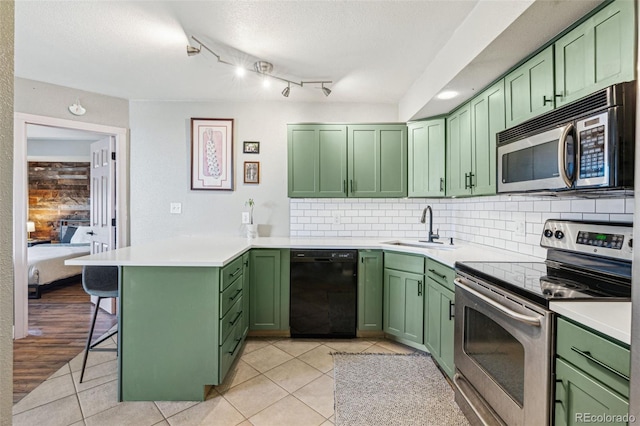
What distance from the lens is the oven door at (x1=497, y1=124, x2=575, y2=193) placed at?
131 centimetres

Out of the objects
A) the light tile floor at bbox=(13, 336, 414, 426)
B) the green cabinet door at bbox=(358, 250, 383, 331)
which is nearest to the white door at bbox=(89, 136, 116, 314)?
the light tile floor at bbox=(13, 336, 414, 426)

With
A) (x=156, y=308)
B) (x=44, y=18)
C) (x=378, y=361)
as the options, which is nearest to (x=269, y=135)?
(x=44, y=18)

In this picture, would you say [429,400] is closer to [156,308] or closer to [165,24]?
[156,308]

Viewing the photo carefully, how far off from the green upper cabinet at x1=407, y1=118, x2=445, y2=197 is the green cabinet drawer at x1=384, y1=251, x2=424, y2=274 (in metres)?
0.69

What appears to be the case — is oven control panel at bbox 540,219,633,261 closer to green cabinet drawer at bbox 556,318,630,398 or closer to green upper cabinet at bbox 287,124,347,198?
green cabinet drawer at bbox 556,318,630,398

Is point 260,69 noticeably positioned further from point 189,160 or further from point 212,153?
point 189,160

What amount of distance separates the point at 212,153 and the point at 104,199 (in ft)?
4.48

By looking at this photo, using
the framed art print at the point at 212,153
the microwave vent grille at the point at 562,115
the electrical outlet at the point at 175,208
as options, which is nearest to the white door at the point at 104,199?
the electrical outlet at the point at 175,208

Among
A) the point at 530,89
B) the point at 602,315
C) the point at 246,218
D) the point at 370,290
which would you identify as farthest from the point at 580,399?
the point at 246,218

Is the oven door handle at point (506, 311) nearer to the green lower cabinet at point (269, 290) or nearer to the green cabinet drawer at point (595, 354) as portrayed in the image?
the green cabinet drawer at point (595, 354)

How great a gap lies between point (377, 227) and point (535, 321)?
2146 mm

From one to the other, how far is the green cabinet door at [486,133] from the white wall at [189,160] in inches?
44.2

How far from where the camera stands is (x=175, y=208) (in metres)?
3.31

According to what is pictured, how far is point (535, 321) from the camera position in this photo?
1.18m
